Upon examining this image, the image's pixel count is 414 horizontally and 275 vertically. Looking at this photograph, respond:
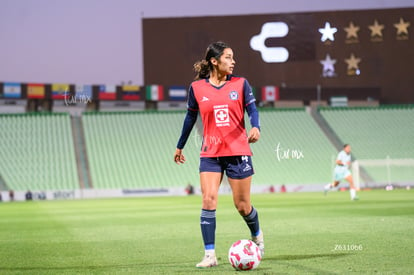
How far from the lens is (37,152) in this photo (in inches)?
1807

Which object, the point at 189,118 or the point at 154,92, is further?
the point at 154,92

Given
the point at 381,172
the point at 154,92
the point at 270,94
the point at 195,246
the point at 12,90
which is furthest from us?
the point at 270,94

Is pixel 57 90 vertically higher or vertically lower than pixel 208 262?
higher

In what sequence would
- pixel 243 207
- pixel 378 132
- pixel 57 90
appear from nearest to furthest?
pixel 243 207, pixel 378 132, pixel 57 90

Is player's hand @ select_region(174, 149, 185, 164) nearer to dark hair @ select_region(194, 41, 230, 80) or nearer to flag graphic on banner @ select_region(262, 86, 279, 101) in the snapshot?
dark hair @ select_region(194, 41, 230, 80)

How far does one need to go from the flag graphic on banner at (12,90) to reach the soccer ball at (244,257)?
149 feet

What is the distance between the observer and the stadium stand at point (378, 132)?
98.3 feet

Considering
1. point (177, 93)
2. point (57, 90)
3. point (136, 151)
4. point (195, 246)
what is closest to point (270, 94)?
point (177, 93)

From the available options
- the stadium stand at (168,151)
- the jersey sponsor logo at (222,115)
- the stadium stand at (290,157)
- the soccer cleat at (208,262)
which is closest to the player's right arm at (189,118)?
the jersey sponsor logo at (222,115)

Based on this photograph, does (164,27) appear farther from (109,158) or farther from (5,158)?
(5,158)

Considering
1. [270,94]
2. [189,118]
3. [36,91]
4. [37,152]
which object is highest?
[36,91]

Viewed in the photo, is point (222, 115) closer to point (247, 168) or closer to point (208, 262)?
point (247, 168)

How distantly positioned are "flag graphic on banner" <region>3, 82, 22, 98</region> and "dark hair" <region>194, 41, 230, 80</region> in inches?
1742

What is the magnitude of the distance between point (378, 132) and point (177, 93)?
17780 millimetres
